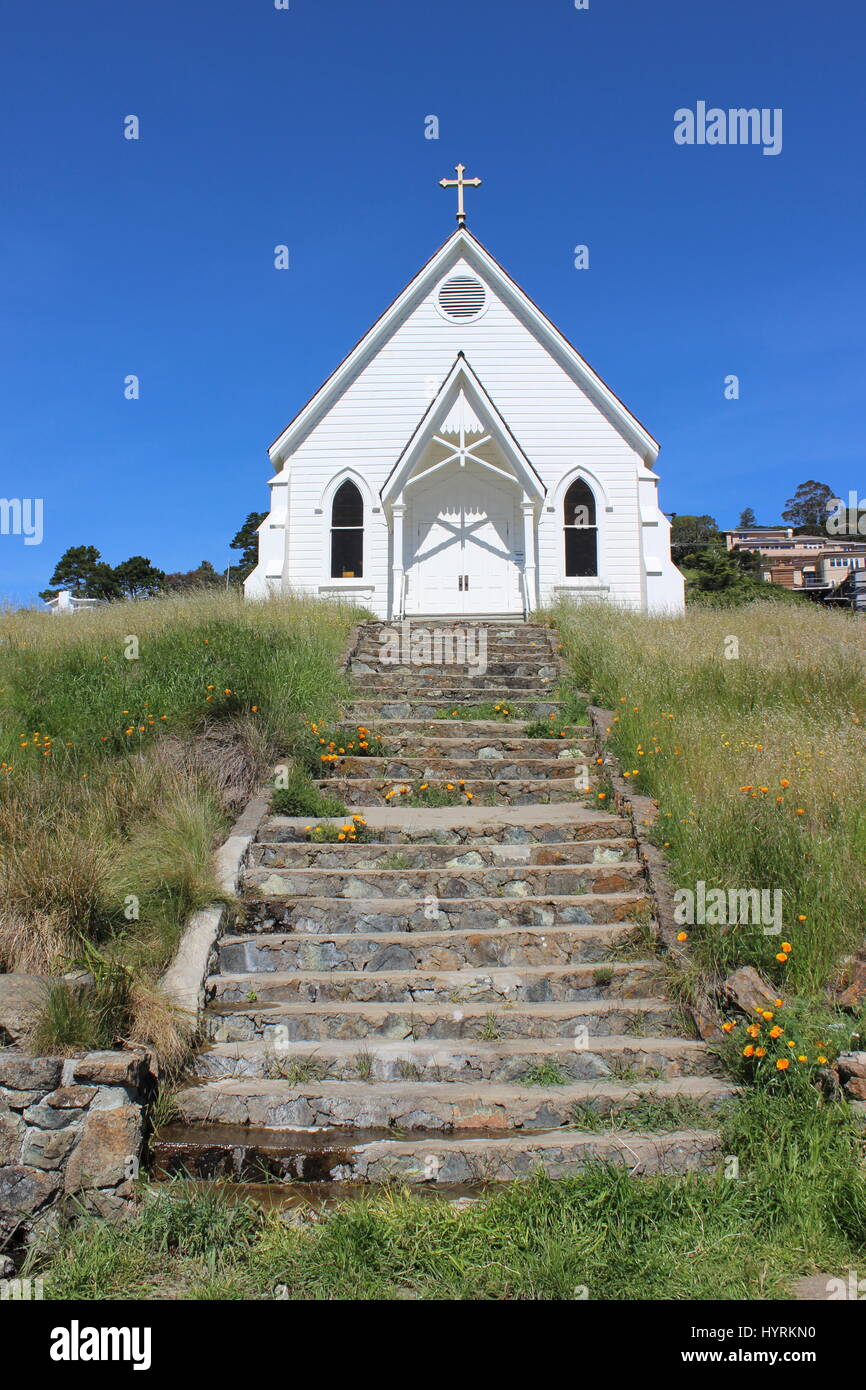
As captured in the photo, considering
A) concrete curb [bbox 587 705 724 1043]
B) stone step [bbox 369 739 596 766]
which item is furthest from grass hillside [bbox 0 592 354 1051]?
concrete curb [bbox 587 705 724 1043]

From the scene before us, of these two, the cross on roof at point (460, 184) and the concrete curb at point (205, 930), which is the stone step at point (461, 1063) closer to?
the concrete curb at point (205, 930)

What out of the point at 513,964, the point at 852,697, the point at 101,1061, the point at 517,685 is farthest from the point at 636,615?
the point at 101,1061

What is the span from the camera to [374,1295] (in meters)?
3.46

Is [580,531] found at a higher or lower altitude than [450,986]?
higher

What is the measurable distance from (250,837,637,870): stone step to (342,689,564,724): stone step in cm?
309

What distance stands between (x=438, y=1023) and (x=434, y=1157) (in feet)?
3.45

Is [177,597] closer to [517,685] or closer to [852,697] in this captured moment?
[517,685]

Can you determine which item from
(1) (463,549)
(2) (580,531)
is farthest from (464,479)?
(2) (580,531)

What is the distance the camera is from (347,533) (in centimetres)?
1797

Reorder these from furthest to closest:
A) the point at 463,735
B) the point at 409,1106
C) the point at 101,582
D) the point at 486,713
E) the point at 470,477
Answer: the point at 101,582, the point at 470,477, the point at 486,713, the point at 463,735, the point at 409,1106

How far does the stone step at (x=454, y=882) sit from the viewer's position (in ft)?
21.9

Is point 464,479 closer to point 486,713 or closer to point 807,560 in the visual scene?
point 486,713

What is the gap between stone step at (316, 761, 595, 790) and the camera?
8.85 metres

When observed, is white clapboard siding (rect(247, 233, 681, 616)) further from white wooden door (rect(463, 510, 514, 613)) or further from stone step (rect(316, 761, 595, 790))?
stone step (rect(316, 761, 595, 790))
